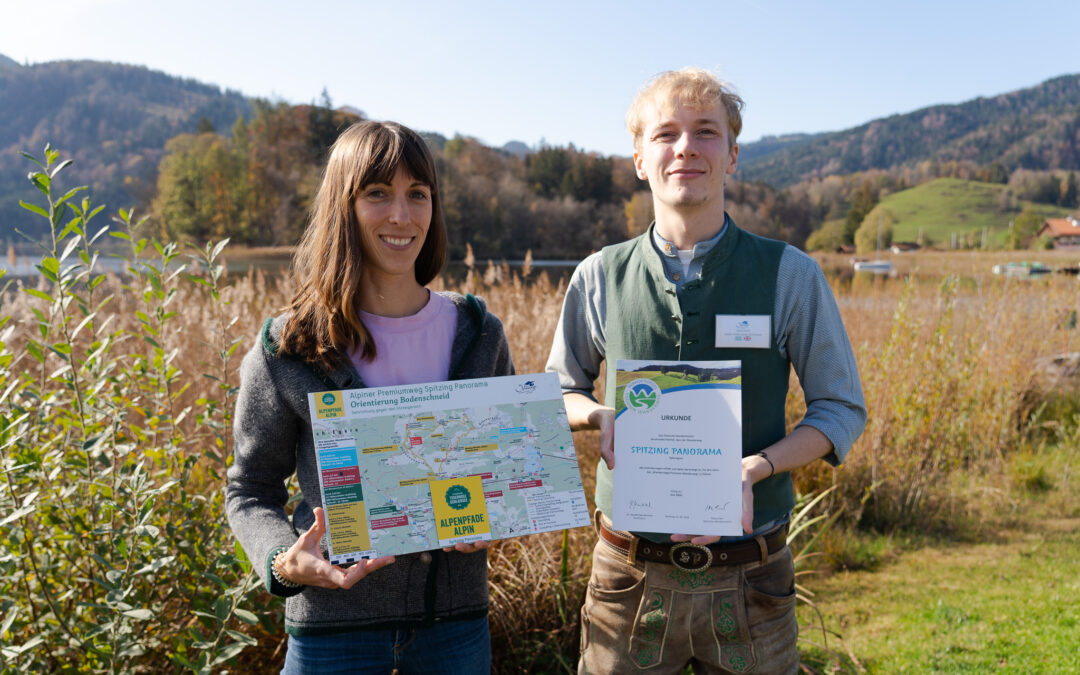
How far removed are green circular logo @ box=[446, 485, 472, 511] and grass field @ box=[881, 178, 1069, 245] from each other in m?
92.1

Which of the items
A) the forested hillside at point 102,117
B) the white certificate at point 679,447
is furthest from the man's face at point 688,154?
the forested hillside at point 102,117

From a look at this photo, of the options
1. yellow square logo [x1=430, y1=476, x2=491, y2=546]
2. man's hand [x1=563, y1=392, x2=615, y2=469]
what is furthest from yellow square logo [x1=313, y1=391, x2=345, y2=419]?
man's hand [x1=563, y1=392, x2=615, y2=469]

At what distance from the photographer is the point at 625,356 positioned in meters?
1.88

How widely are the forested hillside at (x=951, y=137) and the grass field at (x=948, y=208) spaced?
3471 centimetres

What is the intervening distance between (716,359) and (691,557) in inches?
22.3

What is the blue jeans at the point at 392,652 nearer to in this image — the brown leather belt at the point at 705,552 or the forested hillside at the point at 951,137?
the brown leather belt at the point at 705,552

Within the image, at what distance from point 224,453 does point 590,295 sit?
1.50m

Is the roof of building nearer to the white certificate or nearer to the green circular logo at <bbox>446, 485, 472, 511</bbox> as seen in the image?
the white certificate

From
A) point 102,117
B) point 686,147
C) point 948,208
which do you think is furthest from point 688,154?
point 102,117

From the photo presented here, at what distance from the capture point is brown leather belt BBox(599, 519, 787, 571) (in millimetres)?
1774

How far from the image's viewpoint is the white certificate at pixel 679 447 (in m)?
1.63

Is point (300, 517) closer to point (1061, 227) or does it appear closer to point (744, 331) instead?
point (744, 331)

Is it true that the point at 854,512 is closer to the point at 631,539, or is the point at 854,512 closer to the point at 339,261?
the point at 631,539

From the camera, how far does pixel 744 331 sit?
1.77m
